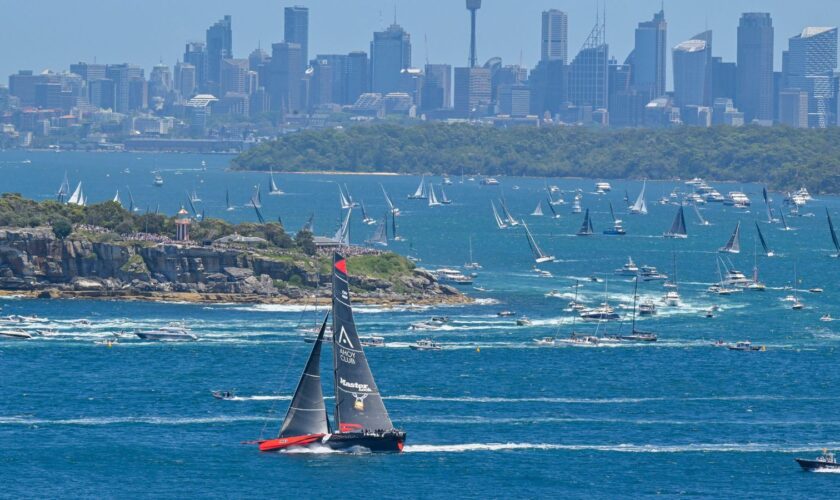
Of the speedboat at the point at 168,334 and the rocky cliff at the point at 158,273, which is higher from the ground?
the rocky cliff at the point at 158,273

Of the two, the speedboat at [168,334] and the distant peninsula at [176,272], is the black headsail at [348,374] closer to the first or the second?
the speedboat at [168,334]

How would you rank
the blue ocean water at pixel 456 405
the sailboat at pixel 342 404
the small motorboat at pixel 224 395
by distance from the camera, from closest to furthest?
1. the blue ocean water at pixel 456 405
2. the sailboat at pixel 342 404
3. the small motorboat at pixel 224 395

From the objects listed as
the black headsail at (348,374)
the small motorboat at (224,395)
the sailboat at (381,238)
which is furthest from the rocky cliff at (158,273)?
the black headsail at (348,374)

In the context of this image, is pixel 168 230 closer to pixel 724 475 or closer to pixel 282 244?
pixel 282 244

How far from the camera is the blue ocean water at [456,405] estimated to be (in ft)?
266

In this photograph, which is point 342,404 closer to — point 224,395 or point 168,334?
point 224,395

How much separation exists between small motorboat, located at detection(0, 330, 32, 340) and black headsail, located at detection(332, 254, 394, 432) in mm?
39554

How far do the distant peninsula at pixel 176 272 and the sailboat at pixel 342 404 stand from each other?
172 feet

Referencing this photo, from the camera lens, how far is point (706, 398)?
10138 centimetres

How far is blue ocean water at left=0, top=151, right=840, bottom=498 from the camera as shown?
8119 centimetres

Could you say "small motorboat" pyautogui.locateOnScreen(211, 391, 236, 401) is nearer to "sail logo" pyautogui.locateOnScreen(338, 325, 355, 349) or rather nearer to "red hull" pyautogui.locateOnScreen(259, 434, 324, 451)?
"red hull" pyautogui.locateOnScreen(259, 434, 324, 451)

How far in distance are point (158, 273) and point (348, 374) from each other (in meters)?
59.7

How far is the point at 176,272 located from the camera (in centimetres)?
14062

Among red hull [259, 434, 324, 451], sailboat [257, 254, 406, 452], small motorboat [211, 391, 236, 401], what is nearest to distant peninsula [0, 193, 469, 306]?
small motorboat [211, 391, 236, 401]
